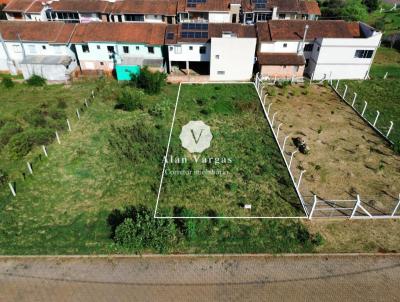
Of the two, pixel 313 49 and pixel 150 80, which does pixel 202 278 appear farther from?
pixel 313 49

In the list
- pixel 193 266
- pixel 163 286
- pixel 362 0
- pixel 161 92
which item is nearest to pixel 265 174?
pixel 193 266

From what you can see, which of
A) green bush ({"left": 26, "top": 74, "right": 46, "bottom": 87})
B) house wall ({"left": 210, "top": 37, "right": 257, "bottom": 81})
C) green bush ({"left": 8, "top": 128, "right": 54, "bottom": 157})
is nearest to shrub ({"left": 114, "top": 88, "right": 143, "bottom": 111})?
green bush ({"left": 8, "top": 128, "right": 54, "bottom": 157})

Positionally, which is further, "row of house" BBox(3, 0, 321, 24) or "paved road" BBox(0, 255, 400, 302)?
"row of house" BBox(3, 0, 321, 24)

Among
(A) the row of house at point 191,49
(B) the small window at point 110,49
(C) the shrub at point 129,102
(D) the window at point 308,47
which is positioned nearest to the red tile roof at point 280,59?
(A) the row of house at point 191,49

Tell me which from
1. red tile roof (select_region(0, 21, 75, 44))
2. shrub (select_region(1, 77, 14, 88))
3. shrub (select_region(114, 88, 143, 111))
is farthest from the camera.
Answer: red tile roof (select_region(0, 21, 75, 44))

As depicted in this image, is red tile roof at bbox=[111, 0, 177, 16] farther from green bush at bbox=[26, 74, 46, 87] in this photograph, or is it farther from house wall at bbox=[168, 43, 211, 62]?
green bush at bbox=[26, 74, 46, 87]

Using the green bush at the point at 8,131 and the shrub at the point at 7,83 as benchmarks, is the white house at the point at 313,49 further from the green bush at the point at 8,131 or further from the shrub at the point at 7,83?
the shrub at the point at 7,83
